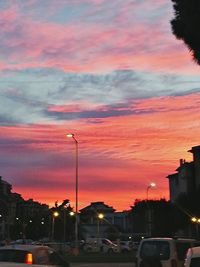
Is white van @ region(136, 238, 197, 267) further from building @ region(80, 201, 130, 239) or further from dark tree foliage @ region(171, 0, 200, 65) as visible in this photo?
building @ region(80, 201, 130, 239)

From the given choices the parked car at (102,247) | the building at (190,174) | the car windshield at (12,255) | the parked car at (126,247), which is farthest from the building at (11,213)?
the car windshield at (12,255)

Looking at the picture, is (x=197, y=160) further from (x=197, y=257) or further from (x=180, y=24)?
(x=197, y=257)

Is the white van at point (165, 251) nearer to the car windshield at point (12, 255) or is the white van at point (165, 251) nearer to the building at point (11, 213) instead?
the car windshield at point (12, 255)

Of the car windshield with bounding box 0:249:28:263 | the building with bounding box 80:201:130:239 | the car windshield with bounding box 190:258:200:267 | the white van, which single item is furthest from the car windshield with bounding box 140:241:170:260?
the building with bounding box 80:201:130:239

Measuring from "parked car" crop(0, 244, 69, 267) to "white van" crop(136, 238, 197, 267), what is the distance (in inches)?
119

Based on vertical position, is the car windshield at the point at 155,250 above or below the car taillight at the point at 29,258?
above

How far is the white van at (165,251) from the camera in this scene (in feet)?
54.5

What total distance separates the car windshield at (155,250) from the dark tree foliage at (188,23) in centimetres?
606

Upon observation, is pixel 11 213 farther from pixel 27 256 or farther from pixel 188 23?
pixel 27 256

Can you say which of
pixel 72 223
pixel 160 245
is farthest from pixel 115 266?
pixel 72 223

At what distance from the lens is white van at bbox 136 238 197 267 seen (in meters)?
16.6

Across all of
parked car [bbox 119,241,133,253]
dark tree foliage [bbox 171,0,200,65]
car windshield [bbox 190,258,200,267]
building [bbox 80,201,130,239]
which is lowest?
car windshield [bbox 190,258,200,267]

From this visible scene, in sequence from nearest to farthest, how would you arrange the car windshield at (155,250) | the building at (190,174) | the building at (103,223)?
the car windshield at (155,250), the building at (190,174), the building at (103,223)

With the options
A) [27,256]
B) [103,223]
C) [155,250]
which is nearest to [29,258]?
[27,256]
